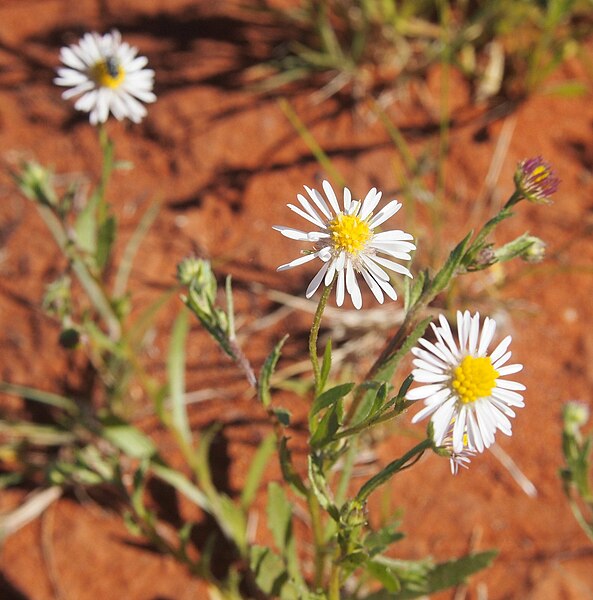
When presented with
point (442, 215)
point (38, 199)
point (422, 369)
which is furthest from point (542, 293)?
point (38, 199)

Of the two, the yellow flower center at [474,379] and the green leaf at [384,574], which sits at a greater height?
the yellow flower center at [474,379]

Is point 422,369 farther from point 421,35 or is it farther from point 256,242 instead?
point 421,35

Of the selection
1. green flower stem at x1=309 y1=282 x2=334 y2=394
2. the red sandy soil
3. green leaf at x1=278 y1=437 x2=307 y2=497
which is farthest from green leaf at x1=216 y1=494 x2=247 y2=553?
green flower stem at x1=309 y1=282 x2=334 y2=394

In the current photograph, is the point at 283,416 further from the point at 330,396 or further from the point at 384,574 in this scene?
the point at 384,574

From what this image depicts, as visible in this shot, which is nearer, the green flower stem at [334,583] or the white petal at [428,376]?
the white petal at [428,376]

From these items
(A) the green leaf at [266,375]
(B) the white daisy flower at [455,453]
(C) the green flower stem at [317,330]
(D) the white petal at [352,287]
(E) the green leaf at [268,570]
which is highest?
(D) the white petal at [352,287]

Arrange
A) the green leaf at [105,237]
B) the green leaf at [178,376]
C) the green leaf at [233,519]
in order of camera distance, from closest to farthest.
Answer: the green leaf at [105,237] → the green leaf at [233,519] → the green leaf at [178,376]

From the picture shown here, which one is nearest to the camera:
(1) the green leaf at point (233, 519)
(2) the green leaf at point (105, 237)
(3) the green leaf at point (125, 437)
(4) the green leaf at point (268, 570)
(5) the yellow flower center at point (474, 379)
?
(5) the yellow flower center at point (474, 379)

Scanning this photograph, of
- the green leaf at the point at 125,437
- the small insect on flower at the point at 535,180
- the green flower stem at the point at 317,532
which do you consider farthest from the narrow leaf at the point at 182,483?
the small insect on flower at the point at 535,180

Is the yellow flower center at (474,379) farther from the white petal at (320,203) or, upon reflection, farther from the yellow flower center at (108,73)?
the yellow flower center at (108,73)
